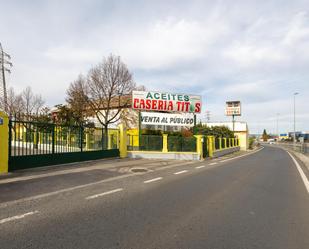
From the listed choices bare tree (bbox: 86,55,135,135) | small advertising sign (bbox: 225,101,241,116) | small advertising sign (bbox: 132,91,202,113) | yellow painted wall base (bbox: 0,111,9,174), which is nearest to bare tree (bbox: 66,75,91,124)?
bare tree (bbox: 86,55,135,135)

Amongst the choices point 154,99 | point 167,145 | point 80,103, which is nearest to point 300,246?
point 167,145

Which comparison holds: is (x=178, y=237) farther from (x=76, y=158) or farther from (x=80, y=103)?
(x=80, y=103)

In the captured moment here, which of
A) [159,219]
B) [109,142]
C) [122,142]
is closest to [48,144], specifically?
[109,142]

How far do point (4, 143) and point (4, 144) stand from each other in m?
0.04

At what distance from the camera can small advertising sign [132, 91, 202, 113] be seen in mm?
19625

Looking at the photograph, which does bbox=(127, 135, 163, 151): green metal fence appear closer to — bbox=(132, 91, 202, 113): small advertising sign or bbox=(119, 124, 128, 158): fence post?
bbox=(119, 124, 128, 158): fence post

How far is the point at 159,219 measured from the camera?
456 centimetres

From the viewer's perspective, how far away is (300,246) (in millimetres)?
3537

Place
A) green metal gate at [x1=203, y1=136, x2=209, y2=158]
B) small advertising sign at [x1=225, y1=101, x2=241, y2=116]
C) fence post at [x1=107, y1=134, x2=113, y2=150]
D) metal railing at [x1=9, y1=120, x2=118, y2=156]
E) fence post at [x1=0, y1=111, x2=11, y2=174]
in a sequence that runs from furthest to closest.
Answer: small advertising sign at [x1=225, y1=101, x2=241, y2=116] < green metal gate at [x1=203, y1=136, x2=209, y2=158] < fence post at [x1=107, y1=134, x2=113, y2=150] < metal railing at [x1=9, y1=120, x2=118, y2=156] < fence post at [x1=0, y1=111, x2=11, y2=174]

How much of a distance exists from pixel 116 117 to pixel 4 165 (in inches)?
895

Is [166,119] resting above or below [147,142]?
above

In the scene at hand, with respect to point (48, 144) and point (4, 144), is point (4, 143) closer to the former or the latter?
point (4, 144)

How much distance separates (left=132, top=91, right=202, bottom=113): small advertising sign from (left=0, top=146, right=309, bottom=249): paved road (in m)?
12.9

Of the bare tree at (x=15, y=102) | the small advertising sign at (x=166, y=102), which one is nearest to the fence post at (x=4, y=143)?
the small advertising sign at (x=166, y=102)
